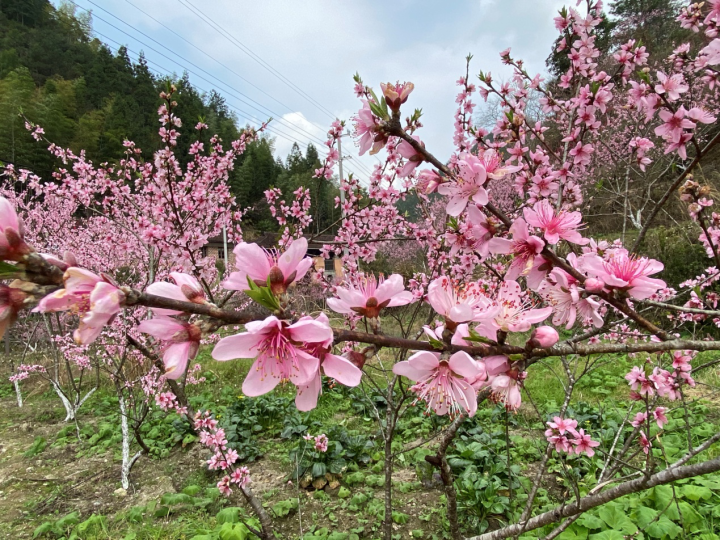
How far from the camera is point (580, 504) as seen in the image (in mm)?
1415

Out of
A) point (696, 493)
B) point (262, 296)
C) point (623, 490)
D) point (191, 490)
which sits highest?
point (262, 296)

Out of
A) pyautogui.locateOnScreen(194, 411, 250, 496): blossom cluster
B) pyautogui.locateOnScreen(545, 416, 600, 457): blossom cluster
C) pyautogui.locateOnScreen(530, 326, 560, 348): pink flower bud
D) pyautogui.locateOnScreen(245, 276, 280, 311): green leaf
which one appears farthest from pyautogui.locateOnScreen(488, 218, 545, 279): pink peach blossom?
pyautogui.locateOnScreen(194, 411, 250, 496): blossom cluster

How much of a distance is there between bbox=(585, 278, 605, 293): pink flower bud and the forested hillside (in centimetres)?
1988

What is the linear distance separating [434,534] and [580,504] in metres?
1.89

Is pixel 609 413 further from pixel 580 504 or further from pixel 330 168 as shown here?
pixel 330 168

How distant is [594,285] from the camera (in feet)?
3.21

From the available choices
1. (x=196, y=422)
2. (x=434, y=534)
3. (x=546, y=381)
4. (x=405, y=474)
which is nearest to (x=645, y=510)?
(x=434, y=534)

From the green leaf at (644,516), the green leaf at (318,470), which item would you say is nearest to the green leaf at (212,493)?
the green leaf at (318,470)

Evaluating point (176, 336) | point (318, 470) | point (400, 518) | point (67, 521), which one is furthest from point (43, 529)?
point (176, 336)

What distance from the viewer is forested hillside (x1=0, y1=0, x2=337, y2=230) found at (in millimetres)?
22297

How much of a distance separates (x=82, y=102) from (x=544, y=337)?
39466 millimetres

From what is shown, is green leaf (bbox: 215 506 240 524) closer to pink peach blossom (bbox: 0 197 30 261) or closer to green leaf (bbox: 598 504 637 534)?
green leaf (bbox: 598 504 637 534)

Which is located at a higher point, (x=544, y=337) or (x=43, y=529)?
(x=544, y=337)

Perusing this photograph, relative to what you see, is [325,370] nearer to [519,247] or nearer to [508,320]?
[508,320]
